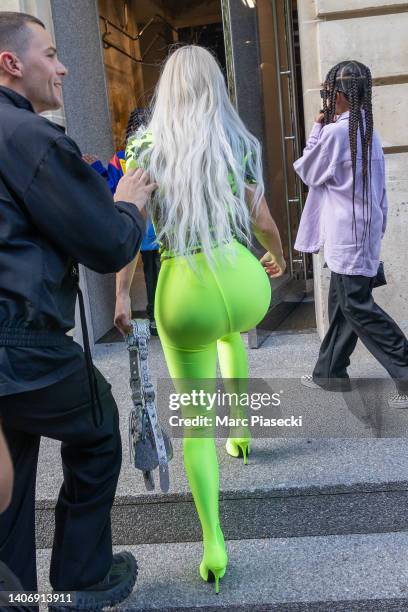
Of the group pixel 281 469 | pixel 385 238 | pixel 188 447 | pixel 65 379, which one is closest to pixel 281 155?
pixel 385 238

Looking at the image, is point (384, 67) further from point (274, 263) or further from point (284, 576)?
point (284, 576)

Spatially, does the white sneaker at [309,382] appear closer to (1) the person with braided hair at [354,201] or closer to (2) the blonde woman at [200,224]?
(1) the person with braided hair at [354,201]

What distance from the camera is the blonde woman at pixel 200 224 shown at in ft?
8.12

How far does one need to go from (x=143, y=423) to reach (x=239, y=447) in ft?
3.71

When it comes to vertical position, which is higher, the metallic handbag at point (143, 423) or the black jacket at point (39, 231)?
the black jacket at point (39, 231)

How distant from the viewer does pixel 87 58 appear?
5.95 metres

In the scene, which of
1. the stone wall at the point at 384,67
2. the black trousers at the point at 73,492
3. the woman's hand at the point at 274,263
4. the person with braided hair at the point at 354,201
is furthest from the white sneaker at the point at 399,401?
the black trousers at the point at 73,492

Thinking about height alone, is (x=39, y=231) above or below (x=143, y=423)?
above

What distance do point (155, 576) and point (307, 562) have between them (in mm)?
643

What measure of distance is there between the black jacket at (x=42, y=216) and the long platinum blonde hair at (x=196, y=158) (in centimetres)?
50

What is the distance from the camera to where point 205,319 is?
8.36 ft

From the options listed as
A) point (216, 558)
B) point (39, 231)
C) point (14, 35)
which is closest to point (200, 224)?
point (39, 231)

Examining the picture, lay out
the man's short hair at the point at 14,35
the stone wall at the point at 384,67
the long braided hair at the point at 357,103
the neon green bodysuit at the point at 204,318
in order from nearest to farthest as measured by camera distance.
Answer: the man's short hair at the point at 14,35, the neon green bodysuit at the point at 204,318, the long braided hair at the point at 357,103, the stone wall at the point at 384,67

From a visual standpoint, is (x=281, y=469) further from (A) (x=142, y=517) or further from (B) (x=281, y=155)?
(B) (x=281, y=155)
